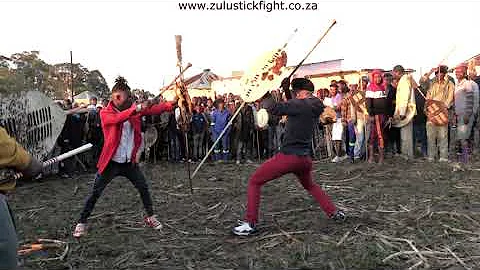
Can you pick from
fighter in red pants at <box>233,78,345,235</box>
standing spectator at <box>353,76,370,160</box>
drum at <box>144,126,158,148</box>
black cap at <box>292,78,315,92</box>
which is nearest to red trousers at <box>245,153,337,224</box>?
fighter in red pants at <box>233,78,345,235</box>

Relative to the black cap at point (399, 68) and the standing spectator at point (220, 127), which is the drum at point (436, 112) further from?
the standing spectator at point (220, 127)

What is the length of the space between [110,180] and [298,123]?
2380mm

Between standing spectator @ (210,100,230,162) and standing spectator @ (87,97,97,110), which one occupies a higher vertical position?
standing spectator @ (87,97,97,110)

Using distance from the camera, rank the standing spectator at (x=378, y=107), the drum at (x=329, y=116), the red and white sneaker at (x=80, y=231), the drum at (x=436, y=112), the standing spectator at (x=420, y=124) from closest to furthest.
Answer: the red and white sneaker at (x=80, y=231) < the drum at (x=436, y=112) < the standing spectator at (x=378, y=107) < the standing spectator at (x=420, y=124) < the drum at (x=329, y=116)

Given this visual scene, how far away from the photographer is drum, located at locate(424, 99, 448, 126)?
10.1m

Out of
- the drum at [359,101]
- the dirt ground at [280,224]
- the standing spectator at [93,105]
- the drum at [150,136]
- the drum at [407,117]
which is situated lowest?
the dirt ground at [280,224]

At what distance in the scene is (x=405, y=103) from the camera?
418 inches

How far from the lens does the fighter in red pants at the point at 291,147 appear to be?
18.0ft

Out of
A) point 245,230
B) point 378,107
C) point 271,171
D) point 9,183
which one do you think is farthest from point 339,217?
point 378,107

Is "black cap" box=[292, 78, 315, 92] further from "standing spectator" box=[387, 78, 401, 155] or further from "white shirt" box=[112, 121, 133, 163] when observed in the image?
"standing spectator" box=[387, 78, 401, 155]

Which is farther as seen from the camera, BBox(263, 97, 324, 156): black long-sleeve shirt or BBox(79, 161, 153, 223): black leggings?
BBox(79, 161, 153, 223): black leggings

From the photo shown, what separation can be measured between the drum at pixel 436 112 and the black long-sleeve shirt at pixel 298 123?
557 centimetres

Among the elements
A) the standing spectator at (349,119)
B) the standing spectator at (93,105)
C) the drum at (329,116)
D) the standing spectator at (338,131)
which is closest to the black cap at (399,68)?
the standing spectator at (349,119)

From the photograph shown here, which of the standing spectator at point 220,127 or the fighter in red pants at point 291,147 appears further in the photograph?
the standing spectator at point 220,127
